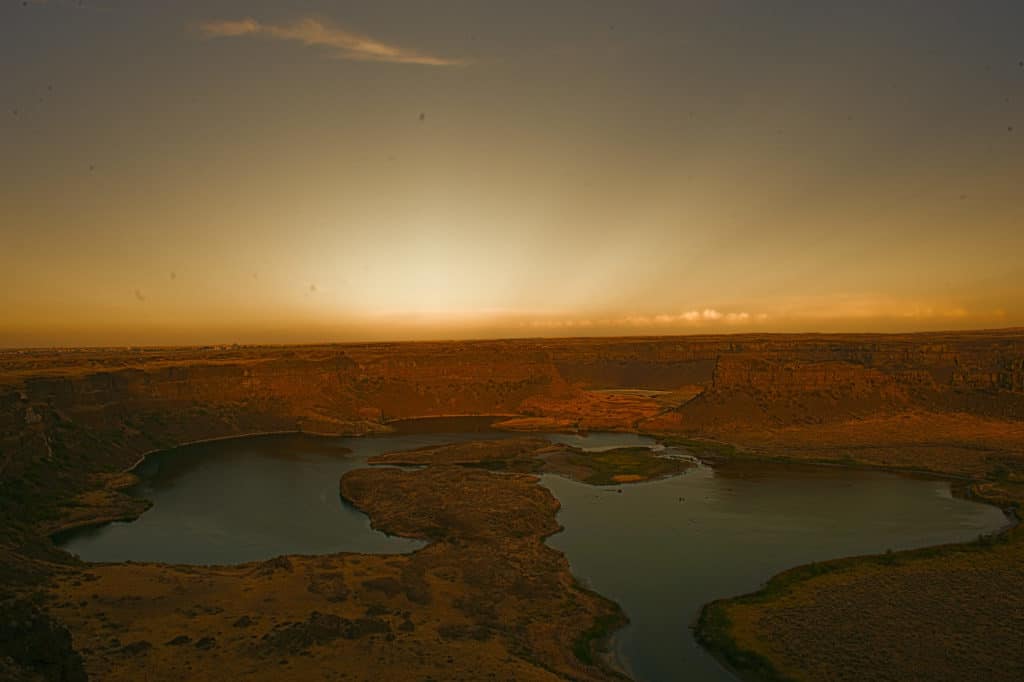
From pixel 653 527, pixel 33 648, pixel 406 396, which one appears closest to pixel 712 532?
pixel 653 527

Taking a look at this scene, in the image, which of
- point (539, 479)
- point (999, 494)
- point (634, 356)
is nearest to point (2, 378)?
point (539, 479)

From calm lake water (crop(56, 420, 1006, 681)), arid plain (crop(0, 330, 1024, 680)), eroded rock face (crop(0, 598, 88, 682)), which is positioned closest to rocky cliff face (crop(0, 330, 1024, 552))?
arid plain (crop(0, 330, 1024, 680))

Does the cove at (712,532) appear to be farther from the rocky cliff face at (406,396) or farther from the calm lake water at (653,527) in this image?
the rocky cliff face at (406,396)

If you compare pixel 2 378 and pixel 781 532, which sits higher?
pixel 2 378

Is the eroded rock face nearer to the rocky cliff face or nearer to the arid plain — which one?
the arid plain

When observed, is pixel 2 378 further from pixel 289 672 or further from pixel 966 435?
pixel 966 435

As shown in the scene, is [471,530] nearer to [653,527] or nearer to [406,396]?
[653,527]

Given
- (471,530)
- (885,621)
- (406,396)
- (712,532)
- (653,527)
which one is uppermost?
(406,396)
